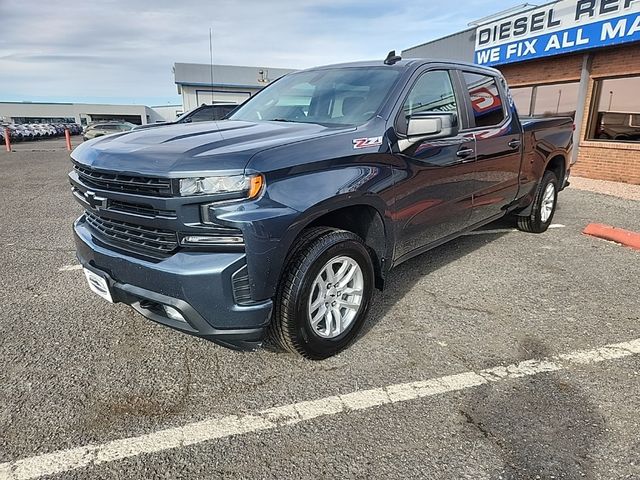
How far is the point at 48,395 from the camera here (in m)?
2.62

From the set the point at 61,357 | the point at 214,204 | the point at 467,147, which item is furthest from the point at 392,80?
the point at 61,357

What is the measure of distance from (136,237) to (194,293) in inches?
21.0

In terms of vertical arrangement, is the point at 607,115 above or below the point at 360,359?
above

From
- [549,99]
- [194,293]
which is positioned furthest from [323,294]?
[549,99]

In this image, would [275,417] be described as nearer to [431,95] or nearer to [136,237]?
[136,237]

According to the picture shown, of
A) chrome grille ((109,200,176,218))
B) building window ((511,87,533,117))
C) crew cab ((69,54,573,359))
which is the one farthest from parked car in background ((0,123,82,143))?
chrome grille ((109,200,176,218))

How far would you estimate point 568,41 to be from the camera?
10469 mm

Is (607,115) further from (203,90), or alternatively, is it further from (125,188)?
(203,90)

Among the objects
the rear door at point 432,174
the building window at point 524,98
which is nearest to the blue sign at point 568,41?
the building window at point 524,98

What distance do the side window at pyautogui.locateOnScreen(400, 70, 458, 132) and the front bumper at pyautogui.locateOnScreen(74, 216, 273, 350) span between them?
169 centimetres

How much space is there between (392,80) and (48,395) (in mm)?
3066

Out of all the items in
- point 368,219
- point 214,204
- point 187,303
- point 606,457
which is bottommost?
point 606,457

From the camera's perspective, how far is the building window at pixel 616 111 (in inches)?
397

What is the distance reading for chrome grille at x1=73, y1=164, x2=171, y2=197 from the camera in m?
2.36
